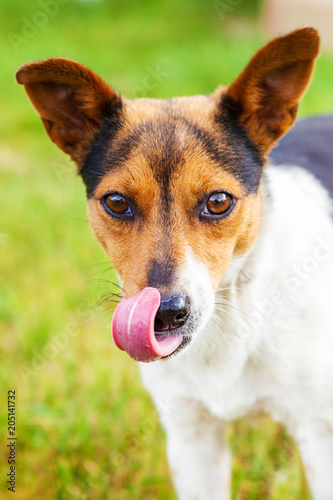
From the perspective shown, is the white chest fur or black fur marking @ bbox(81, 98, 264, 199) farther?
the white chest fur

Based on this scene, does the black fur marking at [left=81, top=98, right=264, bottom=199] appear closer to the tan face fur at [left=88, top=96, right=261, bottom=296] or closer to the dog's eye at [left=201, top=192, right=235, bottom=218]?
the tan face fur at [left=88, top=96, right=261, bottom=296]

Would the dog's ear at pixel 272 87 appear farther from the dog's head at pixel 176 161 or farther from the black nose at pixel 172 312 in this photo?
the black nose at pixel 172 312

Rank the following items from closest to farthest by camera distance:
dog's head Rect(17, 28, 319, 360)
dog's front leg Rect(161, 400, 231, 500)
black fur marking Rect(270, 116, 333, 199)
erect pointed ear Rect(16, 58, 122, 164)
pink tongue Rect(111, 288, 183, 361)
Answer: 1. pink tongue Rect(111, 288, 183, 361)
2. dog's head Rect(17, 28, 319, 360)
3. erect pointed ear Rect(16, 58, 122, 164)
4. dog's front leg Rect(161, 400, 231, 500)
5. black fur marking Rect(270, 116, 333, 199)

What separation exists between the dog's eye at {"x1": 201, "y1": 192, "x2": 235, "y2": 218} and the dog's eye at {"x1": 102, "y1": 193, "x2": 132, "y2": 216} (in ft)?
1.20

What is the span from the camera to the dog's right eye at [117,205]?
9.59 feet

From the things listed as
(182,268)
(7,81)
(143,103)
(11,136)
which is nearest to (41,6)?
A: (7,81)

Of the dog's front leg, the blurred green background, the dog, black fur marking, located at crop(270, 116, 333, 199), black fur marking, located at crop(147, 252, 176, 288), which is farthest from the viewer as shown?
the blurred green background

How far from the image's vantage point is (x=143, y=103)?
10.8 ft

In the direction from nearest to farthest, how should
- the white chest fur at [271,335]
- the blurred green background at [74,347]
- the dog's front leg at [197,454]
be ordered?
the white chest fur at [271,335], the dog's front leg at [197,454], the blurred green background at [74,347]

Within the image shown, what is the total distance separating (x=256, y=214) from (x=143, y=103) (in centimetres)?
87

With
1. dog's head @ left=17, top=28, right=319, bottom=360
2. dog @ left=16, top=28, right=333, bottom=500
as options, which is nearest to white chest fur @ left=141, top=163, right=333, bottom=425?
dog @ left=16, top=28, right=333, bottom=500

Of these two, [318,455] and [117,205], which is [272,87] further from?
[318,455]

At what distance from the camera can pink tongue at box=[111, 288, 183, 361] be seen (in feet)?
7.91

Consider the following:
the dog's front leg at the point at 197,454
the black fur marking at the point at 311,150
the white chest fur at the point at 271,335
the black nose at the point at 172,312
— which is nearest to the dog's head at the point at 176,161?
the black nose at the point at 172,312
